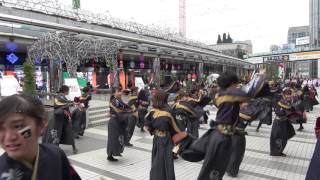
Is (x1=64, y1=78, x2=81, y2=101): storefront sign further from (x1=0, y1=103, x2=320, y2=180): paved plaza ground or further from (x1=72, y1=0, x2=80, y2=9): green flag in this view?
(x1=72, y1=0, x2=80, y2=9): green flag

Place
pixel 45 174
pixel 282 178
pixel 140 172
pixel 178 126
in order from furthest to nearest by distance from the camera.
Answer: pixel 140 172
pixel 282 178
pixel 178 126
pixel 45 174

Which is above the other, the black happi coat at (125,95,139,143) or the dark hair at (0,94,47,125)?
the dark hair at (0,94,47,125)

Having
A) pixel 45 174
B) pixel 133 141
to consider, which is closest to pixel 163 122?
pixel 45 174

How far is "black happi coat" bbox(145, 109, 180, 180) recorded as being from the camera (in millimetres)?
4938

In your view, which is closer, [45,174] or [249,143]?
[45,174]

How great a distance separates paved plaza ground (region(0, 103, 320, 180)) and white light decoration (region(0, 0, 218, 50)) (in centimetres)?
1475

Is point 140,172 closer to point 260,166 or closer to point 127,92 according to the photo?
point 260,166

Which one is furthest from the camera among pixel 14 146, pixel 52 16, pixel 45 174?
pixel 52 16

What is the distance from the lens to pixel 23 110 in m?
1.54

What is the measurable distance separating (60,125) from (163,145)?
397cm

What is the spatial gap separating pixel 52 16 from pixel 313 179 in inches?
880

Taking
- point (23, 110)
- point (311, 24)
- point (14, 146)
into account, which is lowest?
point (14, 146)

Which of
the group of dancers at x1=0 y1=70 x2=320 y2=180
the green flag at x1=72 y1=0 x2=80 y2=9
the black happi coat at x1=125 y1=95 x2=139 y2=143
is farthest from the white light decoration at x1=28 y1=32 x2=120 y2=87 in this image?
the green flag at x1=72 y1=0 x2=80 y2=9

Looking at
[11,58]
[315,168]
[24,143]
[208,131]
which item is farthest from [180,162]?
[11,58]
